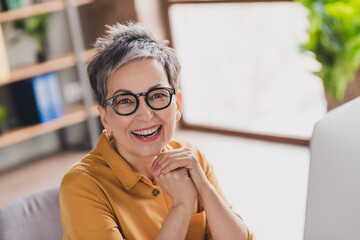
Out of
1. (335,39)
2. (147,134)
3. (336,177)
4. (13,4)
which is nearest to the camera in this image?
(336,177)

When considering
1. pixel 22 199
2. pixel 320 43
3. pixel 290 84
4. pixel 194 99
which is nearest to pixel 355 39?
pixel 320 43

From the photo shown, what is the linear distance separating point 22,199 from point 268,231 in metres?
1.64

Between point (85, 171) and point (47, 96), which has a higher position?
point (85, 171)

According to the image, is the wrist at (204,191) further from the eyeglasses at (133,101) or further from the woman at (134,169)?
the eyeglasses at (133,101)

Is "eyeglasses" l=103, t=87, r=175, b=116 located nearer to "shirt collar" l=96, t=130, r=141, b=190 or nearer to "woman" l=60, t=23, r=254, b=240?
"woman" l=60, t=23, r=254, b=240

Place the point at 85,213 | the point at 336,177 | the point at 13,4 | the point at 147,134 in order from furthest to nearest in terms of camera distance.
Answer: the point at 13,4
the point at 147,134
the point at 85,213
the point at 336,177

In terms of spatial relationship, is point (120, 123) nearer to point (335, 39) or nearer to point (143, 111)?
point (143, 111)

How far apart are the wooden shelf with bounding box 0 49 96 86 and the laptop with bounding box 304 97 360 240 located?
319 centimetres

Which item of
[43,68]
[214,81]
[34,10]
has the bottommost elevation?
[214,81]

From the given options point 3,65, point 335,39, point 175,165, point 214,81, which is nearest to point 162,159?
point 175,165

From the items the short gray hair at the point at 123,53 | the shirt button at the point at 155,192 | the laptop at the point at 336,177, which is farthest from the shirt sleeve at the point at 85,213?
the laptop at the point at 336,177

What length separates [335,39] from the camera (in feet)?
10.6

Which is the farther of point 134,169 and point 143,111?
point 134,169

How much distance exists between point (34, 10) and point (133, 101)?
2.76 meters
